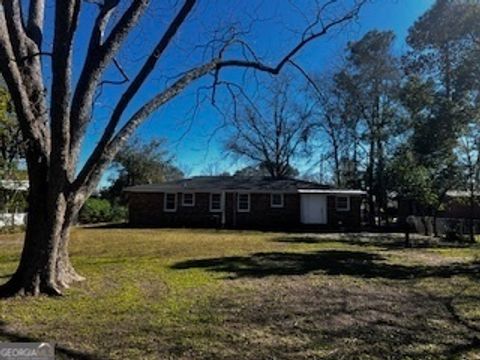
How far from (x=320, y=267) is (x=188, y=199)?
17897 mm

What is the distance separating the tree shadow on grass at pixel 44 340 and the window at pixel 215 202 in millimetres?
22202

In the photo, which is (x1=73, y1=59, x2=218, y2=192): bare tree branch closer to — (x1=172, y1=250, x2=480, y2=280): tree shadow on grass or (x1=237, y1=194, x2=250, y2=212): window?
(x1=172, y1=250, x2=480, y2=280): tree shadow on grass

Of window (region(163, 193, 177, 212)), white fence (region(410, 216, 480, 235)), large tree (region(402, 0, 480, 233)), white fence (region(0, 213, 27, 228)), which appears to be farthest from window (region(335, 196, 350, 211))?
white fence (region(0, 213, 27, 228))

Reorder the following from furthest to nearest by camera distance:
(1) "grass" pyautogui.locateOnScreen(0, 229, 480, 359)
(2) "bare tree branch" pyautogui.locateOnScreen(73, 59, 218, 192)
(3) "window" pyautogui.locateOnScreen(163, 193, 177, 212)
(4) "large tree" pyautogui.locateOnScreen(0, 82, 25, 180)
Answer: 1. (3) "window" pyautogui.locateOnScreen(163, 193, 177, 212)
2. (4) "large tree" pyautogui.locateOnScreen(0, 82, 25, 180)
3. (2) "bare tree branch" pyautogui.locateOnScreen(73, 59, 218, 192)
4. (1) "grass" pyautogui.locateOnScreen(0, 229, 480, 359)

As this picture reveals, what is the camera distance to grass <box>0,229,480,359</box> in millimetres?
4805

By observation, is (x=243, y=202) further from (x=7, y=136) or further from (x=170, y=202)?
(x=7, y=136)

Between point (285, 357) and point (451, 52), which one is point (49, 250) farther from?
point (451, 52)

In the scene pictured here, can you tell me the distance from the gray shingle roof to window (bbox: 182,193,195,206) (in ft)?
1.65

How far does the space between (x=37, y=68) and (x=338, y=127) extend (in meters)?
31.1

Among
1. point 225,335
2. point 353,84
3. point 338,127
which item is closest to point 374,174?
point 338,127

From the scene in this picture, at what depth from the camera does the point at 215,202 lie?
27.9 metres

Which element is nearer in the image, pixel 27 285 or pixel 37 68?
pixel 27 285

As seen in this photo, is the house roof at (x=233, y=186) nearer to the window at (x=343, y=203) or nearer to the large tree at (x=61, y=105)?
the window at (x=343, y=203)

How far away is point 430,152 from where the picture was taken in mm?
21031
